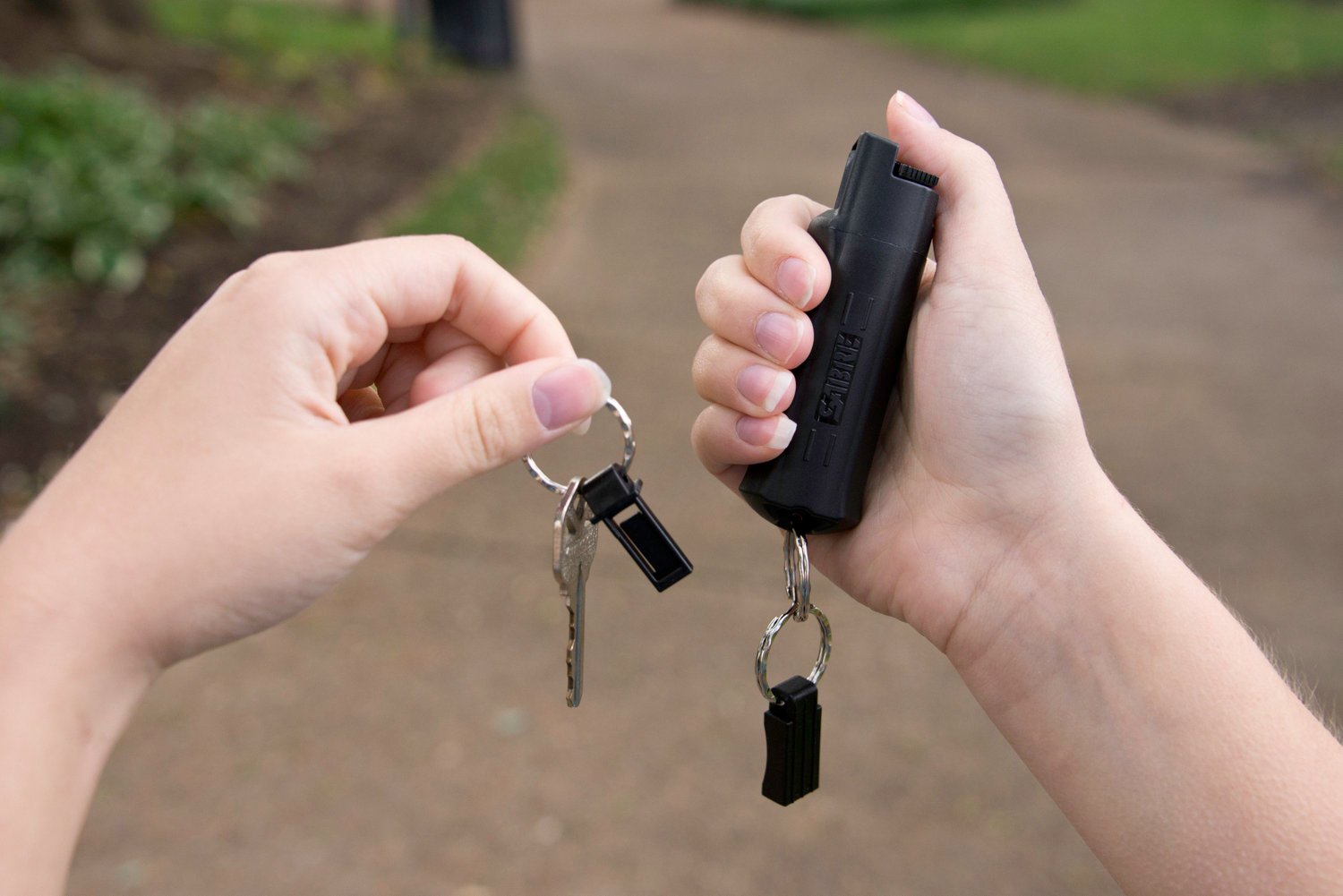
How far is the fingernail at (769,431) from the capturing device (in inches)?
71.5

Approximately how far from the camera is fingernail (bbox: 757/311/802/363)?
5.96ft

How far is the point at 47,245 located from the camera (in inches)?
218

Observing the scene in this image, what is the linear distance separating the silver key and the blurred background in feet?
3.93

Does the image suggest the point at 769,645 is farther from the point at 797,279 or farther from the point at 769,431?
the point at 797,279

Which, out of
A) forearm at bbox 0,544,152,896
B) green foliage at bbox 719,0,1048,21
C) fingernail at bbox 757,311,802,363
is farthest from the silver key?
green foliage at bbox 719,0,1048,21

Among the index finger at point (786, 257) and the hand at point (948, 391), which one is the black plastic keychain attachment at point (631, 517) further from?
the index finger at point (786, 257)

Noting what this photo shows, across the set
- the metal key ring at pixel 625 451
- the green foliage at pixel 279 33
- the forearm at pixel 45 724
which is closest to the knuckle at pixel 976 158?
the metal key ring at pixel 625 451

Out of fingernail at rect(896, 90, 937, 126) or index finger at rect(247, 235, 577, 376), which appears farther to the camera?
fingernail at rect(896, 90, 937, 126)

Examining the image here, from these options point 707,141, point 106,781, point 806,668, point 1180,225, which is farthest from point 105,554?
point 707,141

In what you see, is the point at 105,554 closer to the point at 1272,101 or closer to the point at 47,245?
the point at 47,245

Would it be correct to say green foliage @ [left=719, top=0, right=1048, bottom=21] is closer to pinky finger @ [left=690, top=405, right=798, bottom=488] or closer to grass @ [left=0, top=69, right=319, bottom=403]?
grass @ [left=0, top=69, right=319, bottom=403]

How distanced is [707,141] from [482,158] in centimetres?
212

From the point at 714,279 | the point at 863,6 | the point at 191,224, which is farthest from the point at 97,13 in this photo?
the point at 863,6

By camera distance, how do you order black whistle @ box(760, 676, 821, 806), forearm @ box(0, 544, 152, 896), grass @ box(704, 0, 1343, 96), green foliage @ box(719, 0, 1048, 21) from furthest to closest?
green foliage @ box(719, 0, 1048, 21), grass @ box(704, 0, 1343, 96), black whistle @ box(760, 676, 821, 806), forearm @ box(0, 544, 152, 896)
